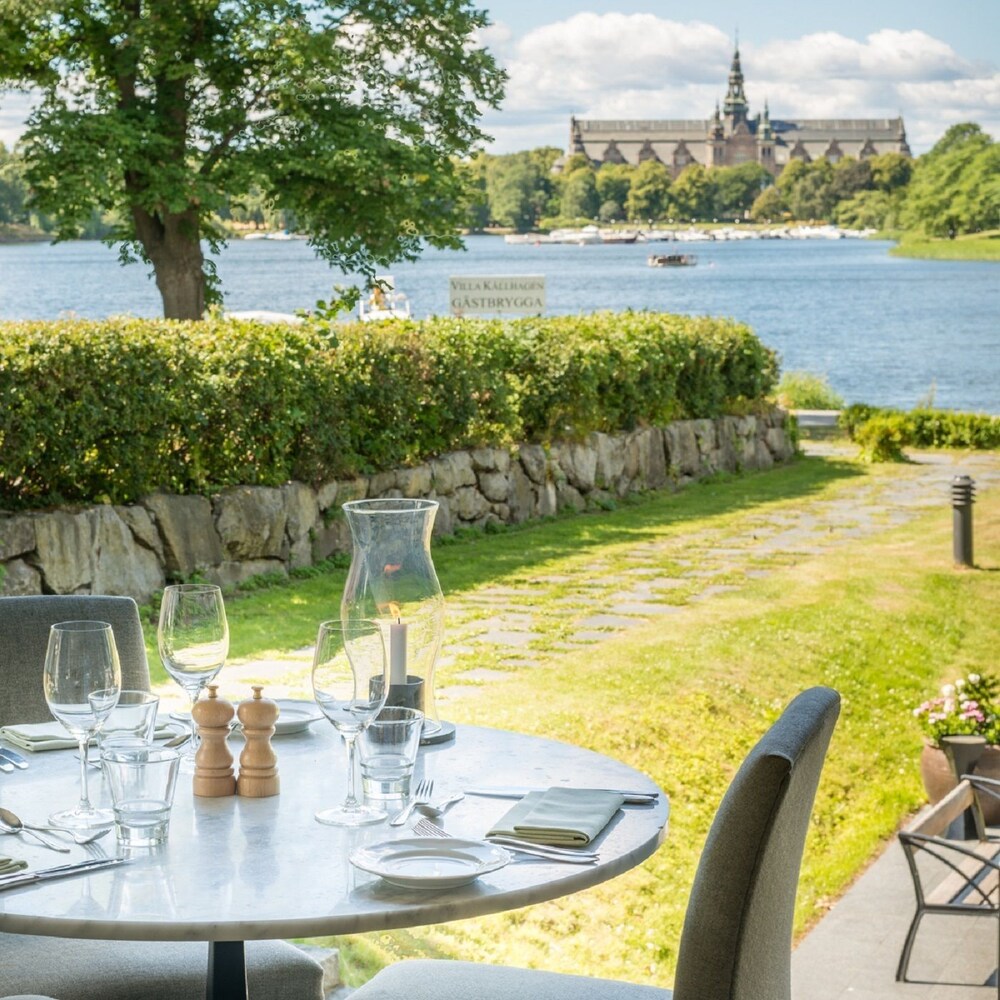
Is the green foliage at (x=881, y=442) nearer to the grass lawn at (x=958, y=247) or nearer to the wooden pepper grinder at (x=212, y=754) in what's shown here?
the wooden pepper grinder at (x=212, y=754)

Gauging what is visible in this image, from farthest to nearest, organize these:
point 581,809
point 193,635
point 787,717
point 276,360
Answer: point 276,360, point 193,635, point 581,809, point 787,717

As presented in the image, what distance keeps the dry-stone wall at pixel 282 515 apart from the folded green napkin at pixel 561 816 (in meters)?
4.74

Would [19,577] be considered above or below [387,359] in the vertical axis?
below

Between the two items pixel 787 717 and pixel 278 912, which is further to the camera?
pixel 787 717

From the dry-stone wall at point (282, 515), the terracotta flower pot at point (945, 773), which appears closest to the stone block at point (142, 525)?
the dry-stone wall at point (282, 515)

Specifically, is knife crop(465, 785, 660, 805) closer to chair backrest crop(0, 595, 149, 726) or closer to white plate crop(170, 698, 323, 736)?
white plate crop(170, 698, 323, 736)

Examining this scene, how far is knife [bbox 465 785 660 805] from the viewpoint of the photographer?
2084 mm

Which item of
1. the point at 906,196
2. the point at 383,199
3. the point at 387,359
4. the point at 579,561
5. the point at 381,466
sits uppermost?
the point at 906,196

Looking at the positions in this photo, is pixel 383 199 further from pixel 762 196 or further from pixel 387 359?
pixel 762 196

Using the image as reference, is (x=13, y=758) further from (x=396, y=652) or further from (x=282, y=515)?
(x=282, y=515)

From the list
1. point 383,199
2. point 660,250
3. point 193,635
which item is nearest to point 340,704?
point 193,635

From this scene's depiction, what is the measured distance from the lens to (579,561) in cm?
848

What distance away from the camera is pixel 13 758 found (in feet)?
7.49

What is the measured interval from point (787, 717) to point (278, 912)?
0.68 meters
